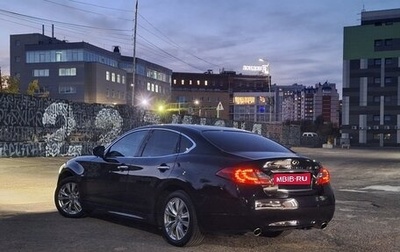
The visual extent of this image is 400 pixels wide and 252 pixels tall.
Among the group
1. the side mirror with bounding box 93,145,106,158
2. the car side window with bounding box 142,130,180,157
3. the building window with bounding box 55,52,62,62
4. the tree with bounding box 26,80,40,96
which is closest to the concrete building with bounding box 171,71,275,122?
the building window with bounding box 55,52,62,62

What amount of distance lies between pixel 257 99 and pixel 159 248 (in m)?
142

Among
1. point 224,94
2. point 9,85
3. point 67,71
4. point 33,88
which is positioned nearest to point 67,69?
point 67,71

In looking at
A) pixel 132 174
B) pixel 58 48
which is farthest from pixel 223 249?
pixel 58 48

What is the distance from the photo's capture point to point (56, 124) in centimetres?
2292

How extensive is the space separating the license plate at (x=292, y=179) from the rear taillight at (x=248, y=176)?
12 centimetres

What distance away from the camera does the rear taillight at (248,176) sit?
623cm

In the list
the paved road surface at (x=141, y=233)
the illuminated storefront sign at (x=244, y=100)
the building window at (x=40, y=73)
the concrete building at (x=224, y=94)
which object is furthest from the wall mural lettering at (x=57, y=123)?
the illuminated storefront sign at (x=244, y=100)

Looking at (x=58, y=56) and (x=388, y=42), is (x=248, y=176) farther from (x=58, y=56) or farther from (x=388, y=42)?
(x=388, y=42)

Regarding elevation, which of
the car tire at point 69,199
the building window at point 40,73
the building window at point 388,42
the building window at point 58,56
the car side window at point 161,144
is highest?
the building window at point 388,42

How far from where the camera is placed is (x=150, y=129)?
7863mm

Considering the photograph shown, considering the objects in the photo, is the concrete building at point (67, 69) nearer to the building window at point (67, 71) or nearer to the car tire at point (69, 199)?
the building window at point (67, 71)

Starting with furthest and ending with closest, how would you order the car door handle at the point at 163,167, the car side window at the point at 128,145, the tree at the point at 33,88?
1. the tree at the point at 33,88
2. the car side window at the point at 128,145
3. the car door handle at the point at 163,167

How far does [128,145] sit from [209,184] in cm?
209

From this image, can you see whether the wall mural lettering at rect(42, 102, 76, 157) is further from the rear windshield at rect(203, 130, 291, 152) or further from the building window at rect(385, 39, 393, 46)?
the building window at rect(385, 39, 393, 46)
